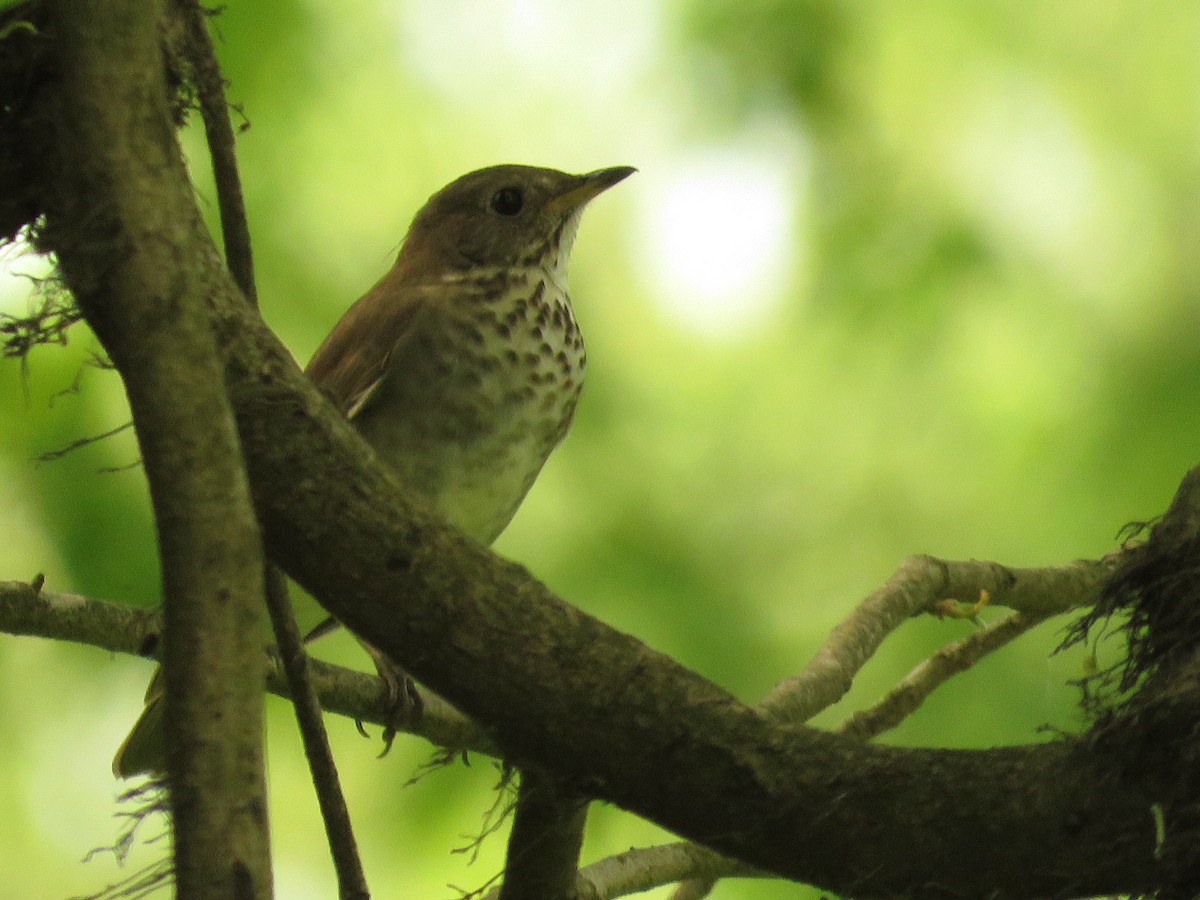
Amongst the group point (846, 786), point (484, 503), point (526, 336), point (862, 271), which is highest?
point (862, 271)

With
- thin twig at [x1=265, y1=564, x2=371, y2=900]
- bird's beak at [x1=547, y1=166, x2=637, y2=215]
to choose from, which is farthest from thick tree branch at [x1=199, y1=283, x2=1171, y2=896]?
bird's beak at [x1=547, y1=166, x2=637, y2=215]

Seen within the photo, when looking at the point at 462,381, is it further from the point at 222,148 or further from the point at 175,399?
the point at 175,399

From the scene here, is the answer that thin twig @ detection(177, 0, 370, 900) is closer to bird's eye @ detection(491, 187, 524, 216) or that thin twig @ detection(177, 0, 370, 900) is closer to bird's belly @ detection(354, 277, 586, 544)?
bird's belly @ detection(354, 277, 586, 544)

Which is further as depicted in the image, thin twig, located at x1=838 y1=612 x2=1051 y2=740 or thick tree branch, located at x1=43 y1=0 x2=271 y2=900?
thin twig, located at x1=838 y1=612 x2=1051 y2=740

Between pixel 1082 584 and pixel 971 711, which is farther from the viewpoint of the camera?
pixel 971 711

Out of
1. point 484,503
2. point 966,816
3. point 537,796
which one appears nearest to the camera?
point 966,816

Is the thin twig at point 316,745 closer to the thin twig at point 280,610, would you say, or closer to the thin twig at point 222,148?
the thin twig at point 280,610

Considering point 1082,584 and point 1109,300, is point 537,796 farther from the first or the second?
point 1109,300

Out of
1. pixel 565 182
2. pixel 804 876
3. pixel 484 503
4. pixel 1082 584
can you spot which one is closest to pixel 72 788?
pixel 484 503
